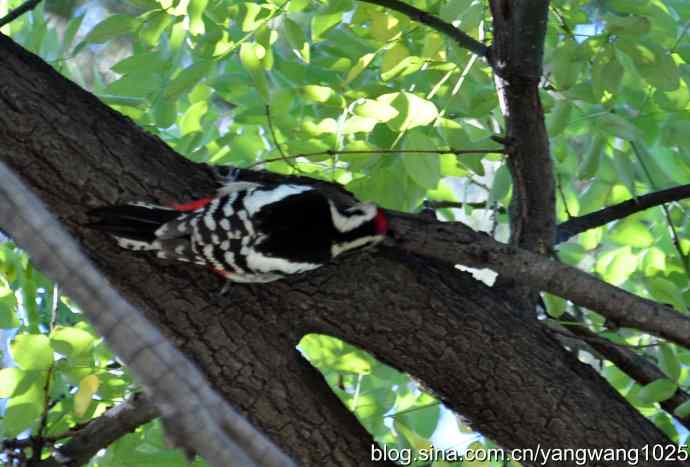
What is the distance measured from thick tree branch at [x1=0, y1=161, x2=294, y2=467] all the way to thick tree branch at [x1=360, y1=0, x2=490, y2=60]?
70.9 inches

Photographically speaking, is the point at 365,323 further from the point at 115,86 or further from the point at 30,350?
the point at 115,86

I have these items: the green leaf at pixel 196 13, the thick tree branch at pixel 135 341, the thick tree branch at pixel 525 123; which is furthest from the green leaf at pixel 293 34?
the thick tree branch at pixel 135 341

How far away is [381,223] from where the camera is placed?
247 centimetres

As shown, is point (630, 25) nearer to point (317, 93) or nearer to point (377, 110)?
point (377, 110)

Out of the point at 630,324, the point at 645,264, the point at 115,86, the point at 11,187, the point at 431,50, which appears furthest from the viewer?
the point at 645,264

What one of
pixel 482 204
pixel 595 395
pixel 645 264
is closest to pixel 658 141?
pixel 645 264

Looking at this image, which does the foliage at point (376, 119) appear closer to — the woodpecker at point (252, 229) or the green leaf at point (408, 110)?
the green leaf at point (408, 110)

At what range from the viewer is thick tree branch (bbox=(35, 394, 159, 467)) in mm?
2602

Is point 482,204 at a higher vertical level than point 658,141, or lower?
lower

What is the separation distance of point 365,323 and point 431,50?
81 centimetres

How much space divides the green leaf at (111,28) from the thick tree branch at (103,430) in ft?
3.44

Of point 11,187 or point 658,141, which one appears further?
point 658,141

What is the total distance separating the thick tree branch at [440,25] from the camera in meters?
2.55

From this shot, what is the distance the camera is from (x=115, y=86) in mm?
3055
